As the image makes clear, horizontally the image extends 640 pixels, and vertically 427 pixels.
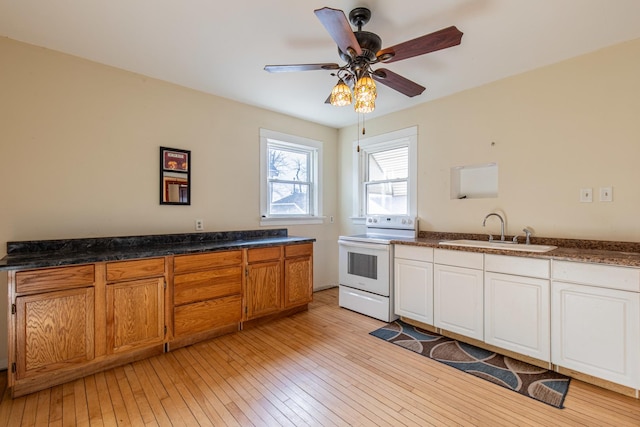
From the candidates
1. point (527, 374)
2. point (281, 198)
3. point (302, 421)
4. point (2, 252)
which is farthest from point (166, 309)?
point (527, 374)

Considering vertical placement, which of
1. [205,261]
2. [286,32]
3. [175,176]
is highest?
[286,32]

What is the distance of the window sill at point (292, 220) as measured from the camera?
3772 millimetres

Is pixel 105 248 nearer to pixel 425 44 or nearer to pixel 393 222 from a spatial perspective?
pixel 425 44

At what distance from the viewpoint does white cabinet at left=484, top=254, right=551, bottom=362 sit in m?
2.21

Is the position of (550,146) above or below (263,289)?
above

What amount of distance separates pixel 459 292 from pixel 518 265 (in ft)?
1.83

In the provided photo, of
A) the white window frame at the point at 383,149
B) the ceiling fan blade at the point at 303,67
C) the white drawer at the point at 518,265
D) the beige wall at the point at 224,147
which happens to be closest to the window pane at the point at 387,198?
the white window frame at the point at 383,149

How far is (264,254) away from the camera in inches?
123

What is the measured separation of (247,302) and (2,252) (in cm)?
192

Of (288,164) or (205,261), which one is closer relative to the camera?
(205,261)

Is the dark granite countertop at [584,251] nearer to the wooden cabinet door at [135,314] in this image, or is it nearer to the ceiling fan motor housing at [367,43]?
the ceiling fan motor housing at [367,43]

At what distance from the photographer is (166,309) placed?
2477 mm

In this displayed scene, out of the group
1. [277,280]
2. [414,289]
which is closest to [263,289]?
[277,280]

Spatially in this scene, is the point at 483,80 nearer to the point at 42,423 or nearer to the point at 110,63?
the point at 110,63
